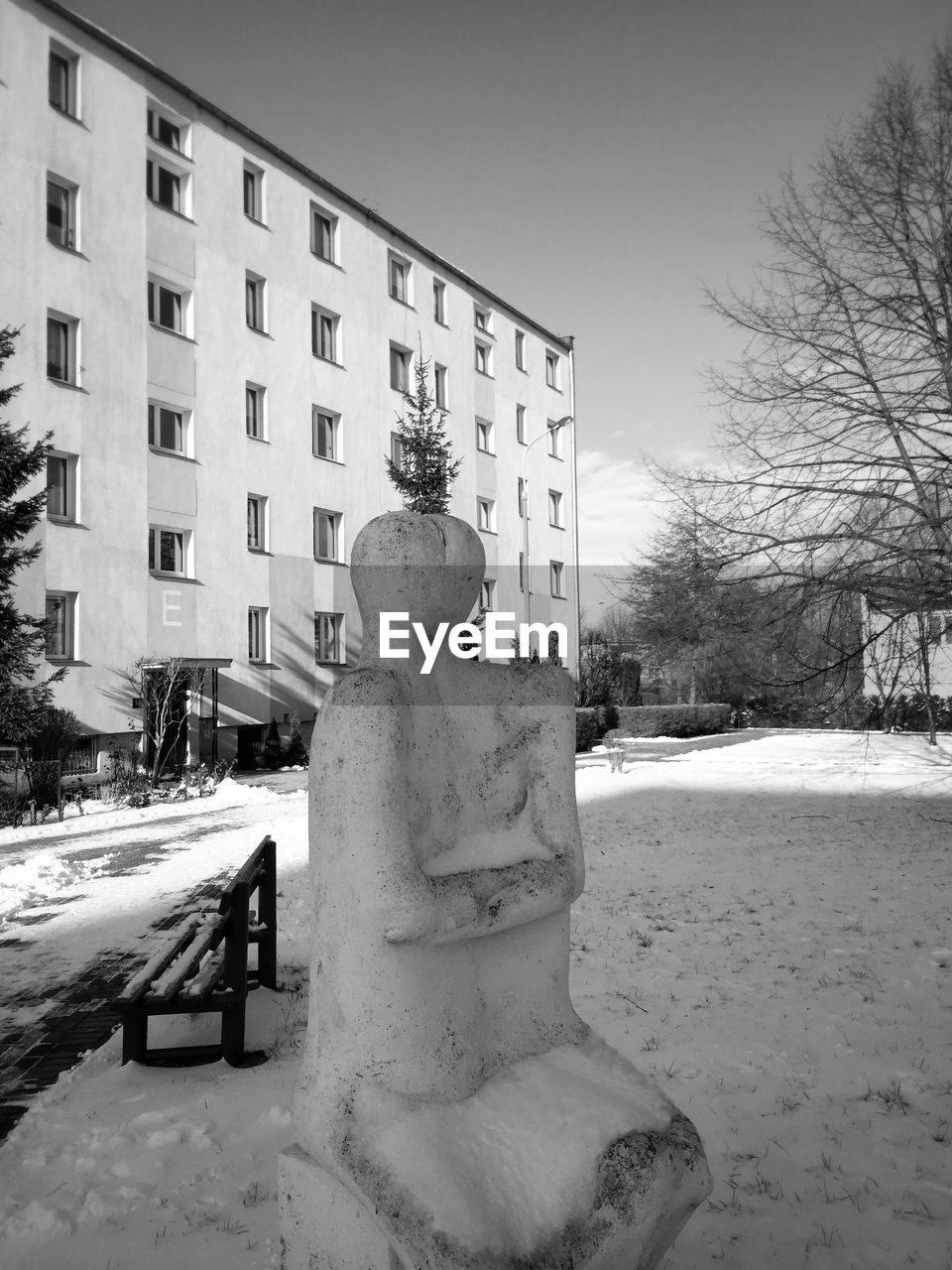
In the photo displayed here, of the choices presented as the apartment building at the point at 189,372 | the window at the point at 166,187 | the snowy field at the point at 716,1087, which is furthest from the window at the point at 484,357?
the snowy field at the point at 716,1087

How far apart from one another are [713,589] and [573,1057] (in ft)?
22.8

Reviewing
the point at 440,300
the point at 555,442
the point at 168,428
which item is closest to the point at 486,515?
the point at 555,442

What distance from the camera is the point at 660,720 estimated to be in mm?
28844

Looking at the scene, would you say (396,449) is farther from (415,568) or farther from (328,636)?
Result: (415,568)

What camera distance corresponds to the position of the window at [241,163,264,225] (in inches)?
877

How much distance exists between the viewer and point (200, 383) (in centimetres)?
2031

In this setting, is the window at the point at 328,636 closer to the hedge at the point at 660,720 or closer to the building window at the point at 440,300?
the hedge at the point at 660,720

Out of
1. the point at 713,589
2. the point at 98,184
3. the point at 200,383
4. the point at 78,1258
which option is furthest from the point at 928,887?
the point at 98,184

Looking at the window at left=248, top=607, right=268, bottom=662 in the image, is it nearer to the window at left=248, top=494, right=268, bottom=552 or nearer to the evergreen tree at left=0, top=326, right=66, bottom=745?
the window at left=248, top=494, right=268, bottom=552

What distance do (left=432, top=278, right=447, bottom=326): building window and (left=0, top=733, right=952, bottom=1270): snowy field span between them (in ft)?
74.7

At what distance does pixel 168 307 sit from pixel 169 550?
5290 mm

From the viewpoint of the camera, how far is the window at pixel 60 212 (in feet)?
58.0

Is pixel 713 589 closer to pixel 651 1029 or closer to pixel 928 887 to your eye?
pixel 928 887

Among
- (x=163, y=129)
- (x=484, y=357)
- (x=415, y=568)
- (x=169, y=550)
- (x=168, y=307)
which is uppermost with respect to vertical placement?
(x=163, y=129)
